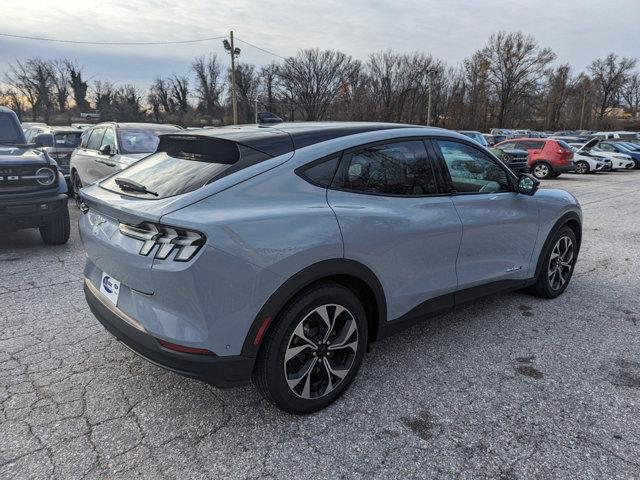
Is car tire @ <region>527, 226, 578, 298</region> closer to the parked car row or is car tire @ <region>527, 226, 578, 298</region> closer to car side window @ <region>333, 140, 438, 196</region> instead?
the parked car row

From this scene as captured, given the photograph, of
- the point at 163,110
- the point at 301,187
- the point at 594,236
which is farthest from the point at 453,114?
the point at 301,187

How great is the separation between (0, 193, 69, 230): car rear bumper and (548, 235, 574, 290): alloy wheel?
233 inches

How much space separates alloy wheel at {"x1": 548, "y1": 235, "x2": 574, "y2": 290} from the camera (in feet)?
14.4

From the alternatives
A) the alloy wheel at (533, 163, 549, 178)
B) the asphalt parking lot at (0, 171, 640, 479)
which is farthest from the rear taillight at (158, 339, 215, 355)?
the alloy wheel at (533, 163, 549, 178)

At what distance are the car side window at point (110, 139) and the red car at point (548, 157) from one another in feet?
54.3

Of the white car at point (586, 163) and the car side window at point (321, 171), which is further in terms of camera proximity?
the white car at point (586, 163)

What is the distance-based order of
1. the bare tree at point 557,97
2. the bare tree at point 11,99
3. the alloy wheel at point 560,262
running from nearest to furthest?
the alloy wheel at point 560,262, the bare tree at point 11,99, the bare tree at point 557,97

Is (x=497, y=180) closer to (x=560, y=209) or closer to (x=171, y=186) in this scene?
(x=560, y=209)

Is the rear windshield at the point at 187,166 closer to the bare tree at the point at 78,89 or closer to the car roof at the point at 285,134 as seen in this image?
the car roof at the point at 285,134

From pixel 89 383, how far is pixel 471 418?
2376 mm

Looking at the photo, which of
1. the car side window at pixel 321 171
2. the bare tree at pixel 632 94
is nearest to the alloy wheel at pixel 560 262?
the car side window at pixel 321 171

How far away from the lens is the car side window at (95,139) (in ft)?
28.7

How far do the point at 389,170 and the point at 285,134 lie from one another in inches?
28.7

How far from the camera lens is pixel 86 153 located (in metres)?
8.91
